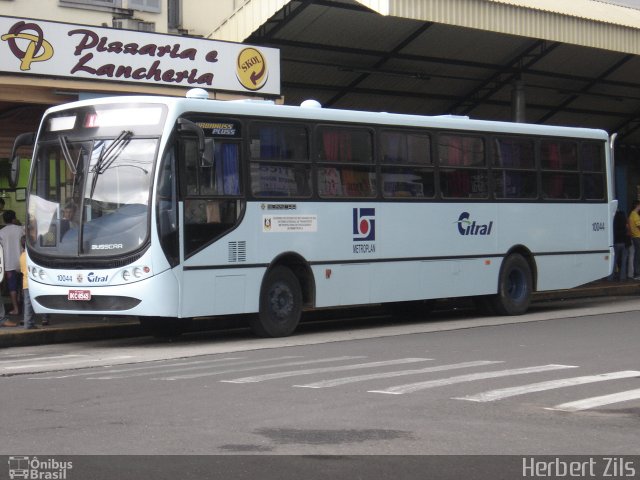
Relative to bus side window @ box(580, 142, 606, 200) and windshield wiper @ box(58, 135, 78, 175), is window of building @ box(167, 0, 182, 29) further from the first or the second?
windshield wiper @ box(58, 135, 78, 175)

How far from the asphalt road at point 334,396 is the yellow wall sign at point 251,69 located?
6662 millimetres

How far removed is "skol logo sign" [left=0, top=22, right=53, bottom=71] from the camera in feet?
63.7

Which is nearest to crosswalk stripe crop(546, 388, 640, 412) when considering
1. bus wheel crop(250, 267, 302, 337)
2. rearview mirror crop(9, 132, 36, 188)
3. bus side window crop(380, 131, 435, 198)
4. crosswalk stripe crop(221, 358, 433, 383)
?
crosswalk stripe crop(221, 358, 433, 383)

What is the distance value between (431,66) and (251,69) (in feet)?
23.9

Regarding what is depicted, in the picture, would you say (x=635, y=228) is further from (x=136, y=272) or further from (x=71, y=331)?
(x=136, y=272)

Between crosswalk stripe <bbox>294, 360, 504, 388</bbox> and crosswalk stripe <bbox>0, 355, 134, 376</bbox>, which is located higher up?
crosswalk stripe <bbox>294, 360, 504, 388</bbox>

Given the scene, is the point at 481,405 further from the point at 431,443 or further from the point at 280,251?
the point at 280,251

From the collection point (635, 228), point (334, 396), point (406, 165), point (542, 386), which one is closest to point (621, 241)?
point (635, 228)

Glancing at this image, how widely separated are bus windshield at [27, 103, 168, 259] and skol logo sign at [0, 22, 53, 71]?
2.82 m

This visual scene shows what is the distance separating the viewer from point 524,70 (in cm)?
2998

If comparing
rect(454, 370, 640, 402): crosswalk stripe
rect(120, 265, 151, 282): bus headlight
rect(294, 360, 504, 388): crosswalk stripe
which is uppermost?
rect(120, 265, 151, 282): bus headlight

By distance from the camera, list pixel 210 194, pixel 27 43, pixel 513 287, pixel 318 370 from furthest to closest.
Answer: pixel 513 287 → pixel 27 43 → pixel 210 194 → pixel 318 370

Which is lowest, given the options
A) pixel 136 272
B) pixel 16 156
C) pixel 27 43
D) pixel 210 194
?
pixel 136 272

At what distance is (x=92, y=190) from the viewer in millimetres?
16344
